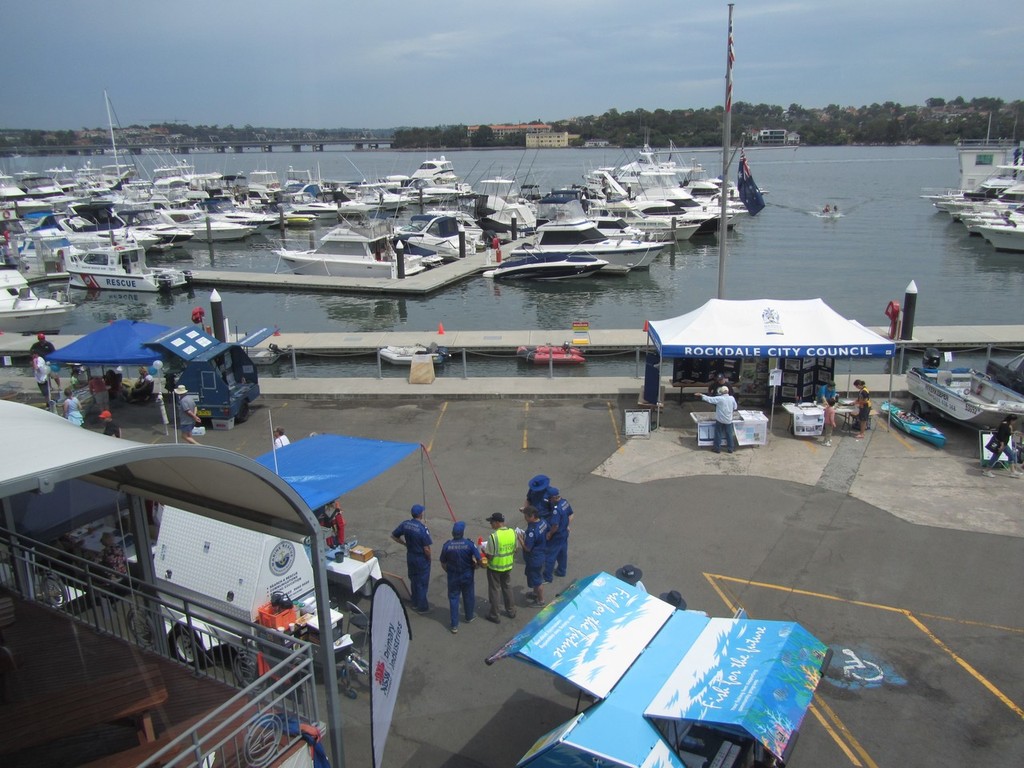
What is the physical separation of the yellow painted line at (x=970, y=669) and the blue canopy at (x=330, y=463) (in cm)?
665

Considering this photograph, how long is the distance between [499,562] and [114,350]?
41.0 ft

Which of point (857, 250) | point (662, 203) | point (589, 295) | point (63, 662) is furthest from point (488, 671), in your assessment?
point (662, 203)

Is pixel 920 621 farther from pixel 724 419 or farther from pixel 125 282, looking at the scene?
pixel 125 282

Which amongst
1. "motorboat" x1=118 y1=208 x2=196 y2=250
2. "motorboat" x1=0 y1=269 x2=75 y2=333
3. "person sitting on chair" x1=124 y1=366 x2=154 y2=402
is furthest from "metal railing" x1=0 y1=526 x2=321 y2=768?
"motorboat" x1=118 y1=208 x2=196 y2=250

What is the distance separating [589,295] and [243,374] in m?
25.6

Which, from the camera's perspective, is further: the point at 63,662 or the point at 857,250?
the point at 857,250

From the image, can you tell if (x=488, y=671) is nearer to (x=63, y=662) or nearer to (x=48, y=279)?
(x=63, y=662)

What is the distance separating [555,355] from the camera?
2370cm

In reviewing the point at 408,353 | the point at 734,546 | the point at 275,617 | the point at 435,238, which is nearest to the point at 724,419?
the point at 734,546

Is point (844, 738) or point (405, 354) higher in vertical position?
point (844, 738)

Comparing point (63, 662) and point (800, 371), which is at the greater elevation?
point (63, 662)

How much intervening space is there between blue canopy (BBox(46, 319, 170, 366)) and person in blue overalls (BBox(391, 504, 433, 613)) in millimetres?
10601

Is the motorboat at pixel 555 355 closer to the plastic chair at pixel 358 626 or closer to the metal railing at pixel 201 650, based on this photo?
the plastic chair at pixel 358 626

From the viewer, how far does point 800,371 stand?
56.0 feet
